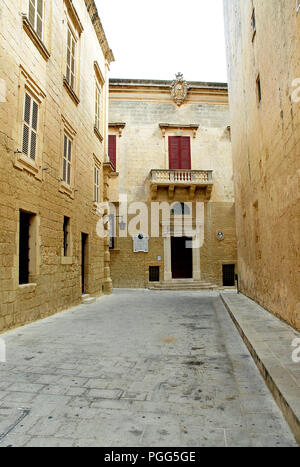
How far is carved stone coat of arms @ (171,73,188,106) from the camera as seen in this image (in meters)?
18.7

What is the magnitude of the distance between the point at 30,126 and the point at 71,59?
415 cm

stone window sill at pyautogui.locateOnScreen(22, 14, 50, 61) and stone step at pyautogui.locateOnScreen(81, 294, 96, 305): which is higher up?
stone window sill at pyautogui.locateOnScreen(22, 14, 50, 61)

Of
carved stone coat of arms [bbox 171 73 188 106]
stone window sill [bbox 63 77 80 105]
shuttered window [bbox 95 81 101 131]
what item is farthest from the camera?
carved stone coat of arms [bbox 171 73 188 106]

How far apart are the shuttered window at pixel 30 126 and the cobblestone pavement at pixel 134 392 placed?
390 centimetres

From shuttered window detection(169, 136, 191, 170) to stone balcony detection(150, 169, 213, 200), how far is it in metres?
0.90

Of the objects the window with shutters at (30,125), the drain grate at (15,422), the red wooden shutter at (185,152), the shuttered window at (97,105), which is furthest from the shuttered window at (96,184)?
the drain grate at (15,422)

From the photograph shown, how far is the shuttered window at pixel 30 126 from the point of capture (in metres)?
6.71

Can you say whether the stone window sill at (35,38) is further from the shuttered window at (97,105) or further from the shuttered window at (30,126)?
the shuttered window at (97,105)

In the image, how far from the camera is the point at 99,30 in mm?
12344

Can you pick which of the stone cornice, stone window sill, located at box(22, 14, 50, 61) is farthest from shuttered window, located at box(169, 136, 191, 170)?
stone window sill, located at box(22, 14, 50, 61)

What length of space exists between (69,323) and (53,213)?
9.74ft

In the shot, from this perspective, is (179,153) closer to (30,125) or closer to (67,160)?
(67,160)

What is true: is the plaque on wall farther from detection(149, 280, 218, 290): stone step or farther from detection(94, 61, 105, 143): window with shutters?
detection(94, 61, 105, 143): window with shutters

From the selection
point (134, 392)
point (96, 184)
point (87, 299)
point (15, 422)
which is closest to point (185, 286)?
point (87, 299)
